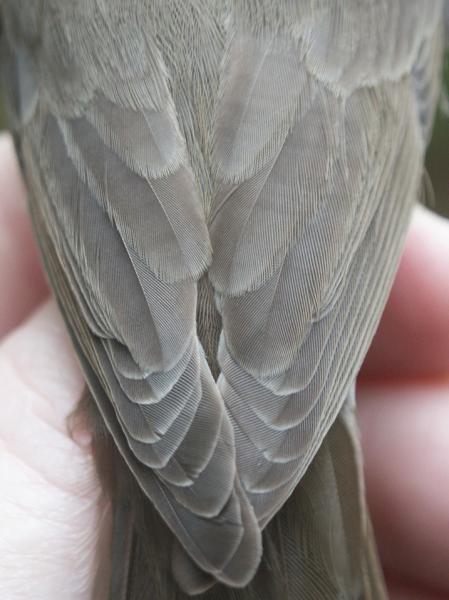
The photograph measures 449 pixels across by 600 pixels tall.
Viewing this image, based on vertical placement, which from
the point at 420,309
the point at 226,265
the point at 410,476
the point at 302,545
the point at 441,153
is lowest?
the point at 410,476

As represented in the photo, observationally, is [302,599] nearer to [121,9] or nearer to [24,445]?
[24,445]

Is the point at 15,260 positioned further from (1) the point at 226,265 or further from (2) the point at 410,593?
(2) the point at 410,593

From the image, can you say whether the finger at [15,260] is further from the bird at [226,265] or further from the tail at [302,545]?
the tail at [302,545]

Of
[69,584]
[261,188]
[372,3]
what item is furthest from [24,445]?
[372,3]

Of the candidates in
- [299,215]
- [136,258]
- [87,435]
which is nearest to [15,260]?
[87,435]

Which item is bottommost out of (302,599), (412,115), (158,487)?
(302,599)

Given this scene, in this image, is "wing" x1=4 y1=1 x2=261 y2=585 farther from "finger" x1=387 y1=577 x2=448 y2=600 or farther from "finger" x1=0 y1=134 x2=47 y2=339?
"finger" x1=387 y1=577 x2=448 y2=600

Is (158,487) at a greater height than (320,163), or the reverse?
(320,163)

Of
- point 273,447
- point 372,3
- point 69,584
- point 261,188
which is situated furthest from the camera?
point 372,3

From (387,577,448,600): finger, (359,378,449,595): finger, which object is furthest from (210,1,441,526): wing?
(387,577,448,600): finger
